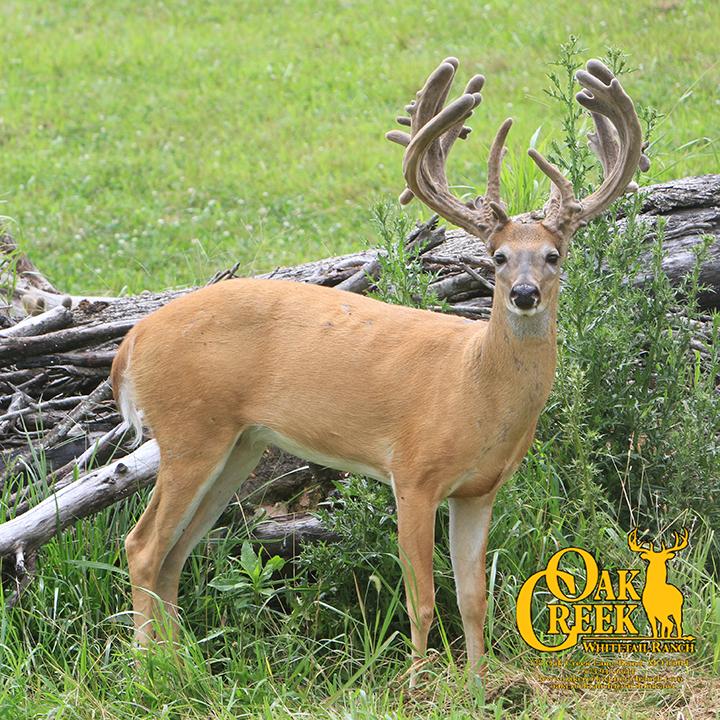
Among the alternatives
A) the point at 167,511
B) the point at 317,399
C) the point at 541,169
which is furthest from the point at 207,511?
the point at 541,169

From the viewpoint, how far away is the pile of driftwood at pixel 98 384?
4953mm

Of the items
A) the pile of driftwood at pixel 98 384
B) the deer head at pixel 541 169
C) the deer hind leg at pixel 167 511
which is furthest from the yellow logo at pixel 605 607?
the deer hind leg at pixel 167 511

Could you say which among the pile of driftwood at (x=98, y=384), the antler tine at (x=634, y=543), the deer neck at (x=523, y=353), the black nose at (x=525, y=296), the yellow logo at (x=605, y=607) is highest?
the black nose at (x=525, y=296)

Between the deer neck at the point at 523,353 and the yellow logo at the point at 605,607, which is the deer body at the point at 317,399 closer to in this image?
the deer neck at the point at 523,353

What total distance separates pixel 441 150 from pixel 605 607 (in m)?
1.77

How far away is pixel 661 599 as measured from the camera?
4.49m

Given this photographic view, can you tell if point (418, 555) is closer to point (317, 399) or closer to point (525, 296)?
point (317, 399)

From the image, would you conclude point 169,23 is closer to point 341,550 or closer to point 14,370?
point 14,370

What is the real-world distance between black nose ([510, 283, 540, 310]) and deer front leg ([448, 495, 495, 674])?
34.7 inches

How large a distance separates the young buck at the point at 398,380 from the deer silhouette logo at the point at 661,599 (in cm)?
60

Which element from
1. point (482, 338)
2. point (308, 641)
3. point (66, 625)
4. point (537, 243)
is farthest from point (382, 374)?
point (66, 625)

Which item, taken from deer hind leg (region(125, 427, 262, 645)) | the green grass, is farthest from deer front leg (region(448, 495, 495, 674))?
the green grass

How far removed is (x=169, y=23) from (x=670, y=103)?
21.3ft

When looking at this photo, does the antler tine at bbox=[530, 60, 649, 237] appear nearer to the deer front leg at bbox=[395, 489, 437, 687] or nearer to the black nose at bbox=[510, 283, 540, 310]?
the black nose at bbox=[510, 283, 540, 310]
